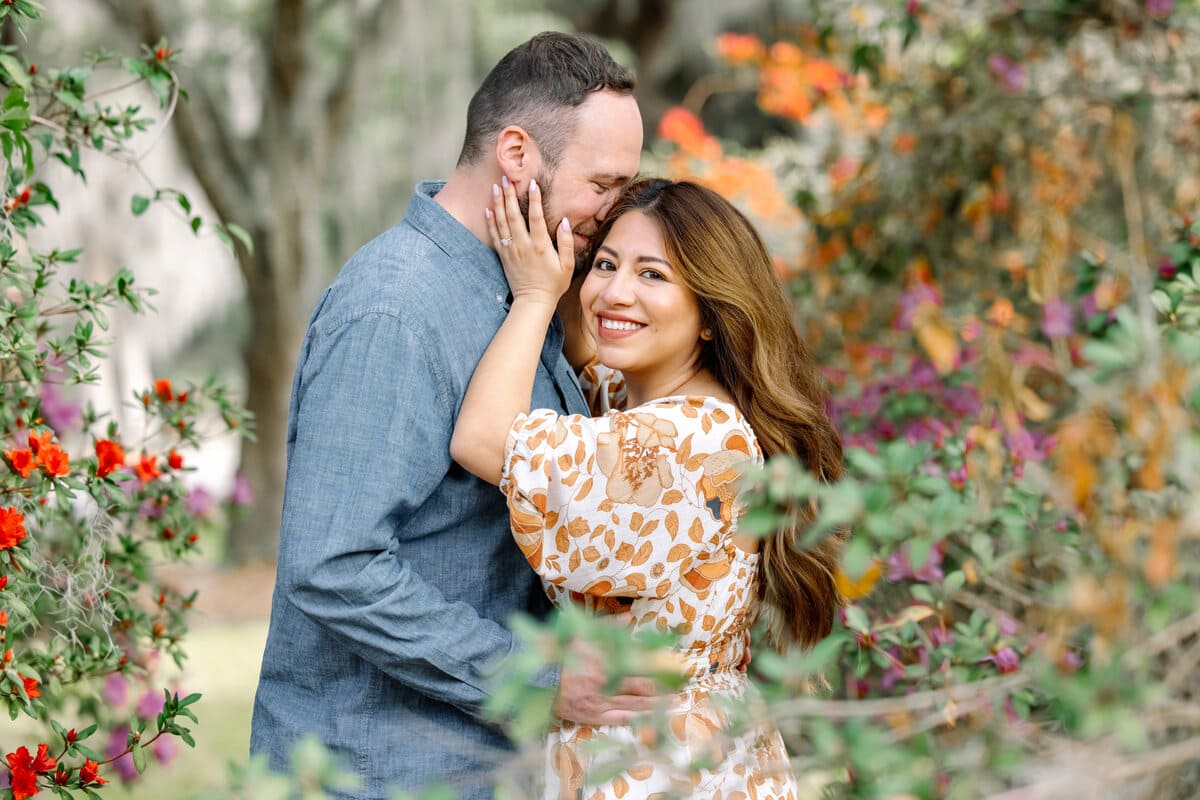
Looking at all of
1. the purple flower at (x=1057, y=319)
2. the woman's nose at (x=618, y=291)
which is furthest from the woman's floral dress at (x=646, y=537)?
the purple flower at (x=1057, y=319)

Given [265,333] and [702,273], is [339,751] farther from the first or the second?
[265,333]

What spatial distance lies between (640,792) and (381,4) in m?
7.20

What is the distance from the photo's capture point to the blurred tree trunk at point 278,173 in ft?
26.1

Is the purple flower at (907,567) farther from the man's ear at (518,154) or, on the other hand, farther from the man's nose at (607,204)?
the man's ear at (518,154)

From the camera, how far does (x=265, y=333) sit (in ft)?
28.6

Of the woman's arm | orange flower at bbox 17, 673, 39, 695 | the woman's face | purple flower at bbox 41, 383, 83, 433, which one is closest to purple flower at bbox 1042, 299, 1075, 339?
the woman's face

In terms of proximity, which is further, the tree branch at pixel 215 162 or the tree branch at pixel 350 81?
the tree branch at pixel 350 81

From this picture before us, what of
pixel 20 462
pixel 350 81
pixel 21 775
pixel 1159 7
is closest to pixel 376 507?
pixel 20 462

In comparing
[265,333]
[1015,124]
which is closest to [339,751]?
[1015,124]

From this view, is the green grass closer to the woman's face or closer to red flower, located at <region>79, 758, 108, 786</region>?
red flower, located at <region>79, 758, 108, 786</region>

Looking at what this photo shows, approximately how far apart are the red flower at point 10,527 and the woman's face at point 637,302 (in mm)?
1068

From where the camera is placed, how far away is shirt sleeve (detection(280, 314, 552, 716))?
192 centimetres

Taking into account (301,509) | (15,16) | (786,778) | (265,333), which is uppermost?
(15,16)

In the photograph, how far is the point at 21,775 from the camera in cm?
207
